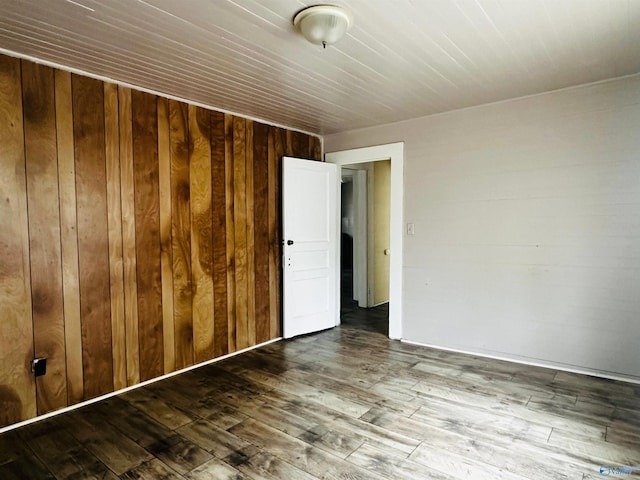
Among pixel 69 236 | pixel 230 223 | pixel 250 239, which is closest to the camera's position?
pixel 69 236

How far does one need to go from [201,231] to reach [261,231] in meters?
0.73

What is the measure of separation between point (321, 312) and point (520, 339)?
208 centimetres

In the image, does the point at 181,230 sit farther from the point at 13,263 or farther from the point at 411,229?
the point at 411,229

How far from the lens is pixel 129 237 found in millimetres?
2863

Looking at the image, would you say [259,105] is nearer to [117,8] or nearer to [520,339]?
[117,8]

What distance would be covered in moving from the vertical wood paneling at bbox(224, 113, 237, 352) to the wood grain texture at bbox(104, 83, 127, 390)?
3.21 ft

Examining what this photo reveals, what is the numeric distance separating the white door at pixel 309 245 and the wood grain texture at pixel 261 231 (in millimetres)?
193

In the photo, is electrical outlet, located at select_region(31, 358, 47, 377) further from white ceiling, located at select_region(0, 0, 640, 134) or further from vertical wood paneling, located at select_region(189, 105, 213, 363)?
white ceiling, located at select_region(0, 0, 640, 134)

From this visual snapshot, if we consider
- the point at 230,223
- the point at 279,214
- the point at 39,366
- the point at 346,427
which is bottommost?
the point at 346,427

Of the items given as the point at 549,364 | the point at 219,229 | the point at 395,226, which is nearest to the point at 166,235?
the point at 219,229

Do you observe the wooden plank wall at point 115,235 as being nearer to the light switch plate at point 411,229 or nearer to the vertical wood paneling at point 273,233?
the vertical wood paneling at point 273,233

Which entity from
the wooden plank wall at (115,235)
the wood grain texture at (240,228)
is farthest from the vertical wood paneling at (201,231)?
the wood grain texture at (240,228)

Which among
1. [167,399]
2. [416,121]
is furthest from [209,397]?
[416,121]

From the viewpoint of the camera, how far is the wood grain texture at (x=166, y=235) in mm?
3027
